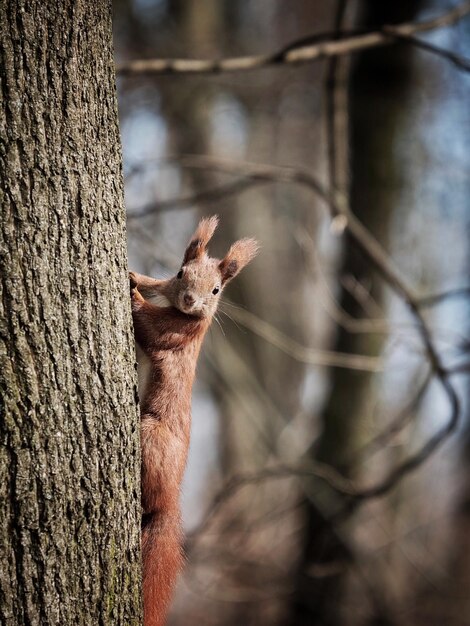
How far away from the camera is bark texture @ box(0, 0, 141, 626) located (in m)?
1.32

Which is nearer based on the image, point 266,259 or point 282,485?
point 282,485

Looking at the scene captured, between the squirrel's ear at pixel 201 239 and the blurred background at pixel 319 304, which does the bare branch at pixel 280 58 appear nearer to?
the blurred background at pixel 319 304

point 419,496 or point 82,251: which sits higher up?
point 419,496

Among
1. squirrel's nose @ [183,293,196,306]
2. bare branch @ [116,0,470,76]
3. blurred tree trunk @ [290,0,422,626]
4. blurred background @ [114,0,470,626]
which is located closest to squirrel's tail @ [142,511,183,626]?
squirrel's nose @ [183,293,196,306]

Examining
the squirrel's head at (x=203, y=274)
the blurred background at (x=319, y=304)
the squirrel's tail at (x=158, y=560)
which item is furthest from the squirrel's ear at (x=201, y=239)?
the blurred background at (x=319, y=304)

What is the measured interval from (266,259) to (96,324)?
8.46 metres

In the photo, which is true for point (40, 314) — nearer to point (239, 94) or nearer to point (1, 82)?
point (1, 82)

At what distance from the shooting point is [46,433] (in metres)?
1.36

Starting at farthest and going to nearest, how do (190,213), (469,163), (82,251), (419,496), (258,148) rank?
(258,148)
(419,496)
(190,213)
(469,163)
(82,251)

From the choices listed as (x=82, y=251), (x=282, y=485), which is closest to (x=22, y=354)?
(x=82, y=251)

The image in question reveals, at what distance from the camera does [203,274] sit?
1.97 meters

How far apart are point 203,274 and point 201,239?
11 centimetres

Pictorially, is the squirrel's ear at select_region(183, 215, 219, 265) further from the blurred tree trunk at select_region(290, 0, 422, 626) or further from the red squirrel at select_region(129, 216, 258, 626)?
the blurred tree trunk at select_region(290, 0, 422, 626)

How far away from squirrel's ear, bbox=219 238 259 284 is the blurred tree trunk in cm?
367
